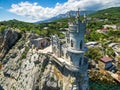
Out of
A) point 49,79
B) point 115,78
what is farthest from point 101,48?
point 49,79

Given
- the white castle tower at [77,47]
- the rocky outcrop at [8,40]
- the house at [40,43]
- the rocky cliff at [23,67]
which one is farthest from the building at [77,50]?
the rocky outcrop at [8,40]

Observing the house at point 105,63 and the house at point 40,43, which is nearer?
the house at point 40,43

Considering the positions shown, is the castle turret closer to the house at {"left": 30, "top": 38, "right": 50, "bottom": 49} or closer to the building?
the building

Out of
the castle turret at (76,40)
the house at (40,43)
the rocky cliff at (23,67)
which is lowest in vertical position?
the rocky cliff at (23,67)

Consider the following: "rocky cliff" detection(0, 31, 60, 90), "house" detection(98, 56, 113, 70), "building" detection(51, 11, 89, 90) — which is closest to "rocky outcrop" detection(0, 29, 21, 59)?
"rocky cliff" detection(0, 31, 60, 90)

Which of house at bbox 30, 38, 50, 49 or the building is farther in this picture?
house at bbox 30, 38, 50, 49

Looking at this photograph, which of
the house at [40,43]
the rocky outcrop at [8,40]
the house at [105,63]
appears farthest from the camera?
the house at [105,63]

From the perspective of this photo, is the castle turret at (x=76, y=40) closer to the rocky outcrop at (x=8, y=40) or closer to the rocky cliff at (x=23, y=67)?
the rocky cliff at (x=23, y=67)

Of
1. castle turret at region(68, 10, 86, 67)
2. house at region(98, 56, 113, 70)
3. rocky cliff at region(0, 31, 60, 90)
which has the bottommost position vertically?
house at region(98, 56, 113, 70)

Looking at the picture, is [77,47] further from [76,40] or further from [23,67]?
[23,67]

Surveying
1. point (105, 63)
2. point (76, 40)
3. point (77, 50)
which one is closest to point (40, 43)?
point (77, 50)

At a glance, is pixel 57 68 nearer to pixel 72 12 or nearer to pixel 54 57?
pixel 54 57
